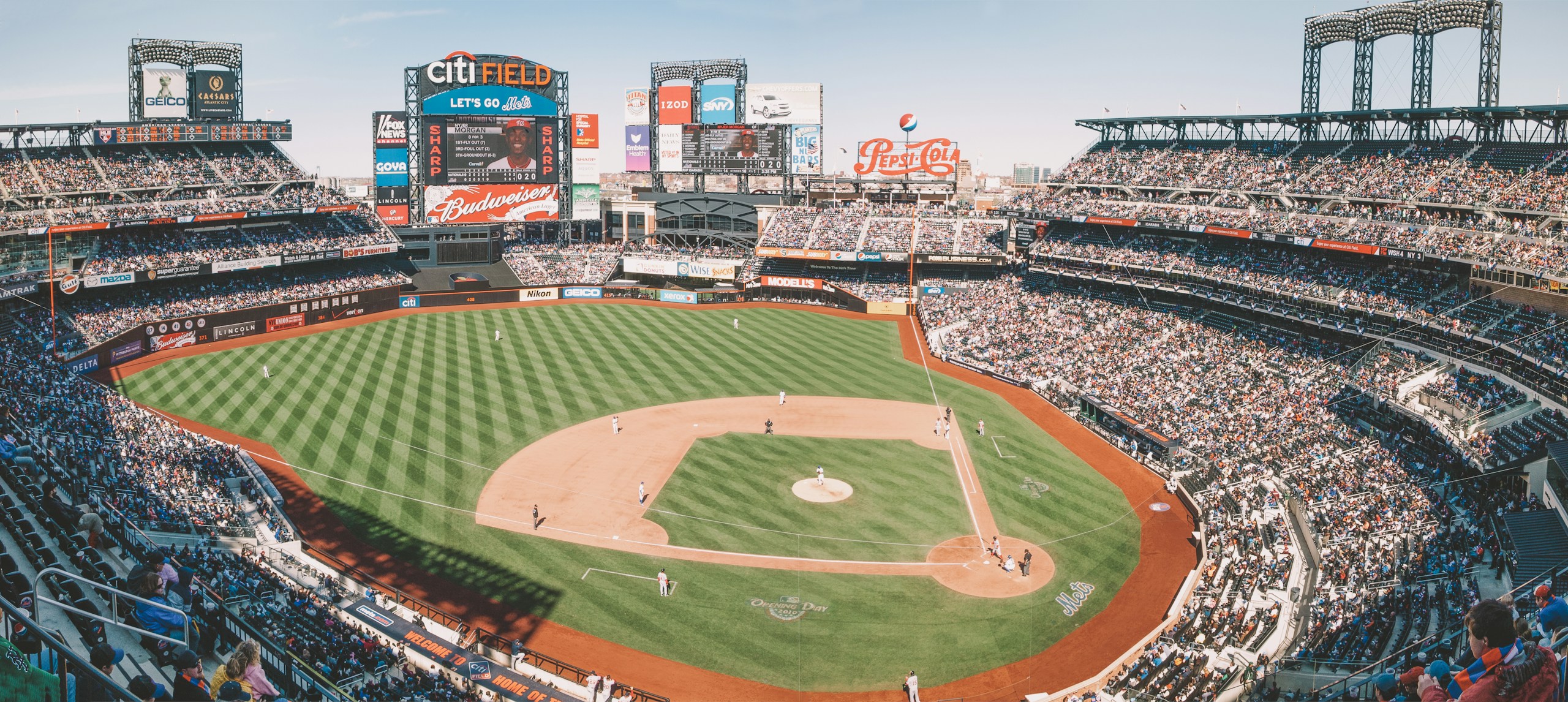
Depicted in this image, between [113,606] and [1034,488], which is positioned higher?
[113,606]

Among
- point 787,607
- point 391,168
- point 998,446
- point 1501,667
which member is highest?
point 391,168

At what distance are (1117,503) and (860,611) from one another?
12273mm

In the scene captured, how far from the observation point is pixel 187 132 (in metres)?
63.1

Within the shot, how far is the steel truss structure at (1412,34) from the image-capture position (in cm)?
4525

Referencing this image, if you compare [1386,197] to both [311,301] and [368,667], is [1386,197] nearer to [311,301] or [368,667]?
[368,667]

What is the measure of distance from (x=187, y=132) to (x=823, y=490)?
56.0m

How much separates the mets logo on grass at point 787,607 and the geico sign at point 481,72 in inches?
2170

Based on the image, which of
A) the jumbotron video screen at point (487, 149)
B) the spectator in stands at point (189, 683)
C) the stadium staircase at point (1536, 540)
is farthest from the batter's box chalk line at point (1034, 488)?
the jumbotron video screen at point (487, 149)

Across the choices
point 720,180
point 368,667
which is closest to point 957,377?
point 368,667

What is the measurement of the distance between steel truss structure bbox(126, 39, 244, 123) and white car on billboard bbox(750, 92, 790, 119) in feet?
126

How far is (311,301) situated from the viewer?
57.6 meters

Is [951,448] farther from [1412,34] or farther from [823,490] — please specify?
[1412,34]

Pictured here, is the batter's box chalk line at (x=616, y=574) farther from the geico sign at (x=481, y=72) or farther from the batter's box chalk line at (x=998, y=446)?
the geico sign at (x=481, y=72)

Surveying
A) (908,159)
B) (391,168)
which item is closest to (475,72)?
(391,168)
